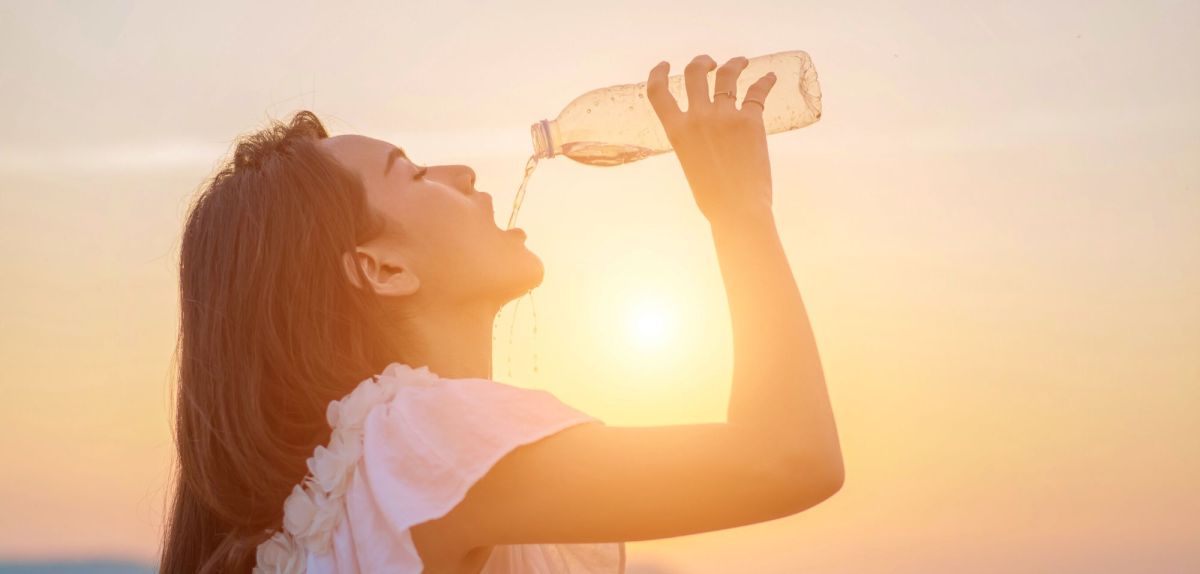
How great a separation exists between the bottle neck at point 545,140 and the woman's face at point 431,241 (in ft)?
2.91

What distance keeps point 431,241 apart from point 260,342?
0.43 metres

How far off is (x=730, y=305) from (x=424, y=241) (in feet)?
3.02

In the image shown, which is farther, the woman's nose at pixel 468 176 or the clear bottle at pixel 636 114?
the clear bottle at pixel 636 114

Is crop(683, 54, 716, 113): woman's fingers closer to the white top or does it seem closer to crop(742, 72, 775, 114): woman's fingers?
crop(742, 72, 775, 114): woman's fingers

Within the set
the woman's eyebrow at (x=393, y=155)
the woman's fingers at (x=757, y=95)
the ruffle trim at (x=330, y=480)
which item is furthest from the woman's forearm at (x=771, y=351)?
the woman's eyebrow at (x=393, y=155)

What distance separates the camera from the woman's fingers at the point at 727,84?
1860 millimetres

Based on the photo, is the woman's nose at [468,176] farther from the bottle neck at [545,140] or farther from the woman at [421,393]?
the bottle neck at [545,140]

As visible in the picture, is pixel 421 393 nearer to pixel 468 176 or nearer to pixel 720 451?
pixel 720 451

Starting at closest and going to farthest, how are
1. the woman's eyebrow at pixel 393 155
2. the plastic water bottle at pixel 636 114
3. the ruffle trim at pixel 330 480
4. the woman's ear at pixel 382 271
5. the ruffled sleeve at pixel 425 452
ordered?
the ruffled sleeve at pixel 425 452 → the ruffle trim at pixel 330 480 → the woman's ear at pixel 382 271 → the woman's eyebrow at pixel 393 155 → the plastic water bottle at pixel 636 114

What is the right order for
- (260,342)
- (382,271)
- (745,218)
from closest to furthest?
1. (745,218)
2. (260,342)
3. (382,271)

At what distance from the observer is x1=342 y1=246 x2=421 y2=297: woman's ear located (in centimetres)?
236

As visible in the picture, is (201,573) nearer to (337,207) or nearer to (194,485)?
(194,485)

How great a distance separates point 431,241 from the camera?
240 centimetres

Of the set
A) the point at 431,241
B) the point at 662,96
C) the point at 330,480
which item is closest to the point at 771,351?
the point at 662,96
